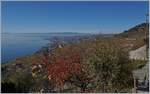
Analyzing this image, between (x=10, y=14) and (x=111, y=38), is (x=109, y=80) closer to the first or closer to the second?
(x=111, y=38)

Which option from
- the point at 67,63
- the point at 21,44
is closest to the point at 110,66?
the point at 67,63

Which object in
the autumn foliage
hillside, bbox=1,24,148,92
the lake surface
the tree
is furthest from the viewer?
the autumn foliage

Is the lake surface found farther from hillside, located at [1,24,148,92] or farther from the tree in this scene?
the tree

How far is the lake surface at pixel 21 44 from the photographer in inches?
190

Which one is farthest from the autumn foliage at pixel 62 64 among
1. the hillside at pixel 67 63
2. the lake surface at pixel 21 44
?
the lake surface at pixel 21 44

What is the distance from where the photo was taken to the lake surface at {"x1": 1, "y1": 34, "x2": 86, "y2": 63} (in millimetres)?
4816

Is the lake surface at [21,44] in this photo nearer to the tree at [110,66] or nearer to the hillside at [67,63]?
the hillside at [67,63]

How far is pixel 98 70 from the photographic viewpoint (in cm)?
599

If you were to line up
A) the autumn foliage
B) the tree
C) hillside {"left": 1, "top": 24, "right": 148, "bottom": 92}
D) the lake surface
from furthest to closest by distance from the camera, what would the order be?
the autumn foliage
the tree
hillside {"left": 1, "top": 24, "right": 148, "bottom": 92}
the lake surface

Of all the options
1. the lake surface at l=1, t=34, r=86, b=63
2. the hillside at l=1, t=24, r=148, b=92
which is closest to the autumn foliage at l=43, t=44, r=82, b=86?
the hillside at l=1, t=24, r=148, b=92

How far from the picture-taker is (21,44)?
5230 millimetres

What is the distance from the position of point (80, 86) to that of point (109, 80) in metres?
0.68

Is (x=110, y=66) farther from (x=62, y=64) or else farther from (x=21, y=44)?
(x=21, y=44)

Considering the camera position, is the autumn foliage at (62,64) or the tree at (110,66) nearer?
the tree at (110,66)
